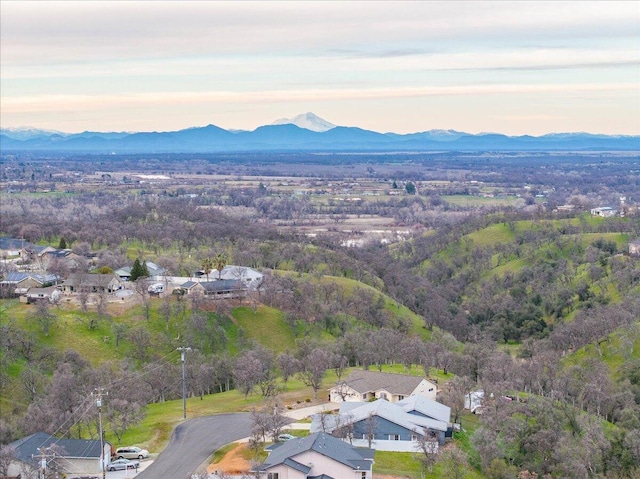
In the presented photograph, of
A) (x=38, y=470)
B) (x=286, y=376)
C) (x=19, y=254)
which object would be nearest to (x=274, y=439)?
(x=38, y=470)

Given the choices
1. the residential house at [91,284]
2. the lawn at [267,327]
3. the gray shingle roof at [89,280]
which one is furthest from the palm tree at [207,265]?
the gray shingle roof at [89,280]

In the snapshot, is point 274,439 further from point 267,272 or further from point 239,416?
point 267,272

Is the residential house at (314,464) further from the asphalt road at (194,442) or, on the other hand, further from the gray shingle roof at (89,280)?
the gray shingle roof at (89,280)

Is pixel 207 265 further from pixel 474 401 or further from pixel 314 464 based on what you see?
pixel 314 464

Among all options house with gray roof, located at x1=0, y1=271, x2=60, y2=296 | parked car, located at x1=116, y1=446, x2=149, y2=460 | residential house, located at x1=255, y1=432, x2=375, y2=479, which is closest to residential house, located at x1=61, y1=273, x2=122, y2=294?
house with gray roof, located at x1=0, y1=271, x2=60, y2=296

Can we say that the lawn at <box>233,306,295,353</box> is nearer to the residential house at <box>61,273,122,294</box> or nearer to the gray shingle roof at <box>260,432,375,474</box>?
the residential house at <box>61,273,122,294</box>

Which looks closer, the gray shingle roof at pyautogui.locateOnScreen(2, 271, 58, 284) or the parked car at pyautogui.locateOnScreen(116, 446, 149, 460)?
the parked car at pyautogui.locateOnScreen(116, 446, 149, 460)
